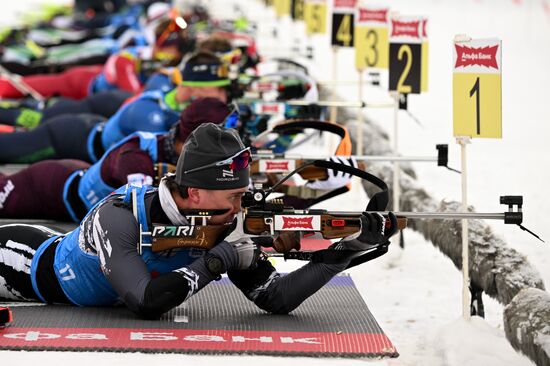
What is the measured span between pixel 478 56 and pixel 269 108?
282 centimetres

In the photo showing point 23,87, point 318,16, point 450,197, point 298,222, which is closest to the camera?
point 298,222

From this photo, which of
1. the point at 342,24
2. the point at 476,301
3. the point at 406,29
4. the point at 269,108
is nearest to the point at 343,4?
the point at 342,24

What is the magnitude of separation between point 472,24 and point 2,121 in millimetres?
11590

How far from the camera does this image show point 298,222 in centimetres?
417

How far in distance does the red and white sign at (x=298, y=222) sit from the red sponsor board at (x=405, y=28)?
243 centimetres

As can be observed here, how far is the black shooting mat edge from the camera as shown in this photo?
13.2 feet

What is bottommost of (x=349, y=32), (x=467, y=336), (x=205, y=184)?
(x=467, y=336)

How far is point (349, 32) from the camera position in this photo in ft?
29.2

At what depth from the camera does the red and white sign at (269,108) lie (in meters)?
7.47

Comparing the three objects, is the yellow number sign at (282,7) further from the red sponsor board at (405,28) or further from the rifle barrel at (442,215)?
the rifle barrel at (442,215)

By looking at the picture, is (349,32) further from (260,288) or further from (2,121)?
(260,288)

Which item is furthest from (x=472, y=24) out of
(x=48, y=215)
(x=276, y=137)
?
(x=48, y=215)

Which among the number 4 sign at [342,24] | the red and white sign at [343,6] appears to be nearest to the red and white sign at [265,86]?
the number 4 sign at [342,24]

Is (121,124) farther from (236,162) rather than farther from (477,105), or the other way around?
(236,162)
